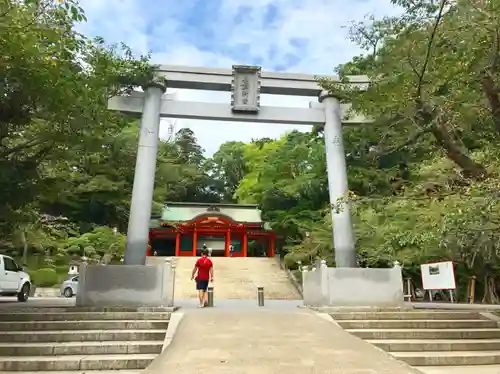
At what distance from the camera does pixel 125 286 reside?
30.4 feet

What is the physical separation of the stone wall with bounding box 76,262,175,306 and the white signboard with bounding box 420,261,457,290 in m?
8.28

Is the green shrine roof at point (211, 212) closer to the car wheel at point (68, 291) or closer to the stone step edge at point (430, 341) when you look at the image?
the car wheel at point (68, 291)

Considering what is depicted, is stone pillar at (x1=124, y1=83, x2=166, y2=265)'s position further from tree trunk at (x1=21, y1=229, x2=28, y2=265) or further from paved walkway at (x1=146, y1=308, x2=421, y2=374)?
tree trunk at (x1=21, y1=229, x2=28, y2=265)

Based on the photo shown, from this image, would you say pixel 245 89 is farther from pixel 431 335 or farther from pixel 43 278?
pixel 43 278

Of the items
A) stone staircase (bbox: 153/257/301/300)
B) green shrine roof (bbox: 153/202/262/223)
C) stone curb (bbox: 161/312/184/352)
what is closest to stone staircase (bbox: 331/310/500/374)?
stone curb (bbox: 161/312/184/352)

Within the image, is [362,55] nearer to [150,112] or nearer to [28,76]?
[150,112]

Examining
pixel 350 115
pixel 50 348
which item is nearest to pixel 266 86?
pixel 350 115

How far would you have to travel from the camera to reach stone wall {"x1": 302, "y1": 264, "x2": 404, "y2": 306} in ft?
31.9

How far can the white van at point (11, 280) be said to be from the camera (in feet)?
40.4

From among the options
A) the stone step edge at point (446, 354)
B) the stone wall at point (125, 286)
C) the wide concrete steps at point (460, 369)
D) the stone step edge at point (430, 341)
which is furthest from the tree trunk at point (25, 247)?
the wide concrete steps at point (460, 369)

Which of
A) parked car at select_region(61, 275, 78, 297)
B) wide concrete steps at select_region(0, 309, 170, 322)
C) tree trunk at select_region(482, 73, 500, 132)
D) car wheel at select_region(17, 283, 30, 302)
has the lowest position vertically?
wide concrete steps at select_region(0, 309, 170, 322)

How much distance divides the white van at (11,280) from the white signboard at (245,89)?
8.02 m

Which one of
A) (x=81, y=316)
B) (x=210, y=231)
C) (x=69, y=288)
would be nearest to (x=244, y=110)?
(x=81, y=316)

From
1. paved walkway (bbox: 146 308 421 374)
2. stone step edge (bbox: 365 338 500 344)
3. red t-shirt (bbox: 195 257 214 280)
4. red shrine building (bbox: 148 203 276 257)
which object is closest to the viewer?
paved walkway (bbox: 146 308 421 374)
